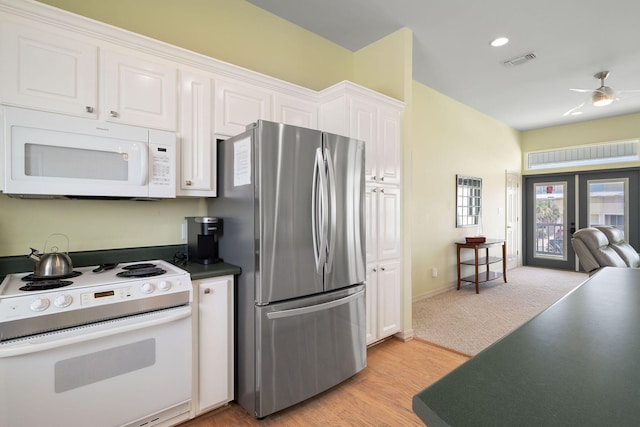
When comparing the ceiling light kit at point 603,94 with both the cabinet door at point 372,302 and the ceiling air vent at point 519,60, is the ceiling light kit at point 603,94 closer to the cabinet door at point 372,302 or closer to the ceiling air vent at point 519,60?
the ceiling air vent at point 519,60

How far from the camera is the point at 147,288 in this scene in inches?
65.1

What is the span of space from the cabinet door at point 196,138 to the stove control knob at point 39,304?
932 millimetres

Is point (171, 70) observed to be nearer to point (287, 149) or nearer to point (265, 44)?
point (287, 149)

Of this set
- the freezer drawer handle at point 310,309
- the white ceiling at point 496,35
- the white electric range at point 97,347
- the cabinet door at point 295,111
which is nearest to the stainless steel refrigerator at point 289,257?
the freezer drawer handle at point 310,309

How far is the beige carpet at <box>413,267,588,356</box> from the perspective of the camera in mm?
3186

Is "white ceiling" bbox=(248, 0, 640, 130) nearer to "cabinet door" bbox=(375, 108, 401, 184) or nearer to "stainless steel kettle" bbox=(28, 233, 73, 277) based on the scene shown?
"cabinet door" bbox=(375, 108, 401, 184)

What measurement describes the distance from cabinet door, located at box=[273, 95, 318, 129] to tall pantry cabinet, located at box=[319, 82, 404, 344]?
0.09 m

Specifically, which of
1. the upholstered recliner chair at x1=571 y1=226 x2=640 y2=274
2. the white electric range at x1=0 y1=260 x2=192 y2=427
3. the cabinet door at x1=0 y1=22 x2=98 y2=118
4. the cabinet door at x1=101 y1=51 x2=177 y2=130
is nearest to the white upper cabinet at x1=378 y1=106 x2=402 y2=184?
the cabinet door at x1=101 y1=51 x2=177 y2=130

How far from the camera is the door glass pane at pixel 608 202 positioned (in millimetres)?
5980

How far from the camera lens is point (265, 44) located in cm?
292

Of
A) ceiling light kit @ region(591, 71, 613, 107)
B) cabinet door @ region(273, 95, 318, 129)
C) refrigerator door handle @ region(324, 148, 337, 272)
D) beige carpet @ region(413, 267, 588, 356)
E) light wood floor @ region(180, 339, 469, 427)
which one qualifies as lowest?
light wood floor @ region(180, 339, 469, 427)

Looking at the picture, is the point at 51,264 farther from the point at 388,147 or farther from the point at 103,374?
the point at 388,147

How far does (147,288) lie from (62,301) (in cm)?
35

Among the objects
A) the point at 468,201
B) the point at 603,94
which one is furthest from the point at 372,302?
the point at 603,94
